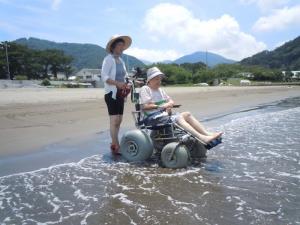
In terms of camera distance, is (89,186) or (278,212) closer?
(278,212)

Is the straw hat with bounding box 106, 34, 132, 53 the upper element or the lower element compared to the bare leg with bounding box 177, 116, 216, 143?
upper

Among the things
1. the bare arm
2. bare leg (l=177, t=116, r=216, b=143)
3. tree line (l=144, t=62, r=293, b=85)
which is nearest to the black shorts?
the bare arm

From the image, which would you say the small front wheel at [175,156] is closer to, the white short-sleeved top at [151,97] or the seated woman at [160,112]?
the seated woman at [160,112]

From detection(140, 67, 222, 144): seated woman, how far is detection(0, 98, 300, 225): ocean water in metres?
0.52

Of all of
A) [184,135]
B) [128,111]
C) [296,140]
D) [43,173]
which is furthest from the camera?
[128,111]

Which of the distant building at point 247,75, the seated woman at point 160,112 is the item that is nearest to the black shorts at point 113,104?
the seated woman at point 160,112

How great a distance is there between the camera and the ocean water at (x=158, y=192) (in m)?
3.92

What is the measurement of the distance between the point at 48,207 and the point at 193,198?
1613 millimetres

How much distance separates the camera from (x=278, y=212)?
399 centimetres

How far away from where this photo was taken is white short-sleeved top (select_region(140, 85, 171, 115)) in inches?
250

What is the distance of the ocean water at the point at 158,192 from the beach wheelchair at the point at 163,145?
160mm

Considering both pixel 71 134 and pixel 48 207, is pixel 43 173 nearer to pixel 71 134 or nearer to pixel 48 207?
pixel 48 207

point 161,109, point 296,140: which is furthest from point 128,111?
point 161,109

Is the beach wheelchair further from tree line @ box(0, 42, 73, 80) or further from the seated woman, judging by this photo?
tree line @ box(0, 42, 73, 80)
